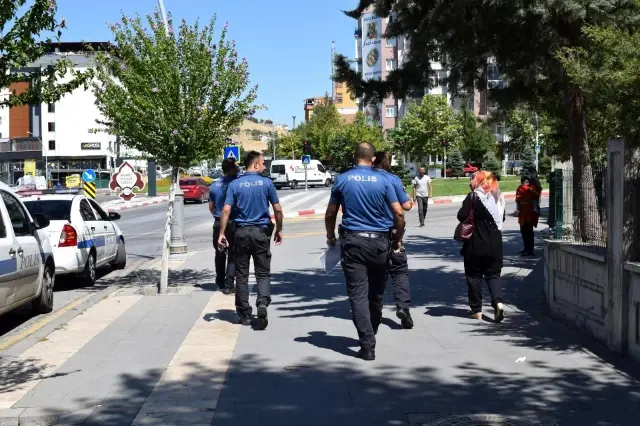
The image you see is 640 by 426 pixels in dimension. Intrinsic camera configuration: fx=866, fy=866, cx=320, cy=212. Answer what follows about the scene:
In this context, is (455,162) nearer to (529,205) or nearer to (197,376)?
(529,205)

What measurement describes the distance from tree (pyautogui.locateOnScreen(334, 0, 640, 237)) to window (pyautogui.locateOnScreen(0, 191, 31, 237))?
4.74 metres

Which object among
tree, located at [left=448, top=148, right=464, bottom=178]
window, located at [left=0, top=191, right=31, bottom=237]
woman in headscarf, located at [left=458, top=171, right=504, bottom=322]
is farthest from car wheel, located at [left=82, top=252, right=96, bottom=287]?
tree, located at [left=448, top=148, right=464, bottom=178]

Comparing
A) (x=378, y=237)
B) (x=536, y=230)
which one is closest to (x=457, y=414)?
(x=378, y=237)

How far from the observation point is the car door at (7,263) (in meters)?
8.83

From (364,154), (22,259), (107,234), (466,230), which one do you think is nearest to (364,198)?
(364,154)

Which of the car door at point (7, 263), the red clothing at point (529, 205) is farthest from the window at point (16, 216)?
the red clothing at point (529, 205)

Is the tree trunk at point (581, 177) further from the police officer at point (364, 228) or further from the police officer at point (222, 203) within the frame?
the police officer at point (222, 203)

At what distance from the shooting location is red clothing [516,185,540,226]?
15883 mm

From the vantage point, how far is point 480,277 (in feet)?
31.2

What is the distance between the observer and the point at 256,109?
13.0 meters

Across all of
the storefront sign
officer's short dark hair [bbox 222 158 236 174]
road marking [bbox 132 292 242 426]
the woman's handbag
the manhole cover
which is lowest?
road marking [bbox 132 292 242 426]

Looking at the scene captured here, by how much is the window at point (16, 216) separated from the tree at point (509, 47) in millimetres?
4737

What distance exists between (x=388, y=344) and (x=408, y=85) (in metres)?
5.26

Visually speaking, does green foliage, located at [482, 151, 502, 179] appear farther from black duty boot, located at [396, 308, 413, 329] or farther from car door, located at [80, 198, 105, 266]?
black duty boot, located at [396, 308, 413, 329]
